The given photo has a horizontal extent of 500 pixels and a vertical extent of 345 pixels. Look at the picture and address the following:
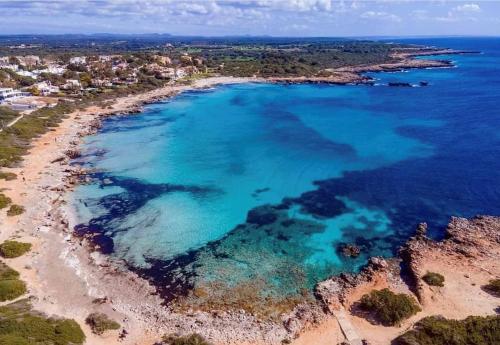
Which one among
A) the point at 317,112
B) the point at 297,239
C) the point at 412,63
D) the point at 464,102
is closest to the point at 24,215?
the point at 297,239

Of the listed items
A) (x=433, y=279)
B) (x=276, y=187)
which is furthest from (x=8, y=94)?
(x=433, y=279)

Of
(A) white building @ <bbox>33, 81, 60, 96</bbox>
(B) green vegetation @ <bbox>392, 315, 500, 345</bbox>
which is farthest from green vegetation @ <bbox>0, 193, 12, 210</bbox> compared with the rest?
(A) white building @ <bbox>33, 81, 60, 96</bbox>

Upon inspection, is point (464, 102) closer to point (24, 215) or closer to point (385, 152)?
point (385, 152)

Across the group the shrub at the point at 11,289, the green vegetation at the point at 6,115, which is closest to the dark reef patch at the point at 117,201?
the shrub at the point at 11,289

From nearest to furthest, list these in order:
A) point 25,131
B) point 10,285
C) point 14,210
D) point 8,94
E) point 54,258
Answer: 1. point 10,285
2. point 54,258
3. point 14,210
4. point 25,131
5. point 8,94

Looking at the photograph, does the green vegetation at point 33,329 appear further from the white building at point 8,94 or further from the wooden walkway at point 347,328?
the white building at point 8,94

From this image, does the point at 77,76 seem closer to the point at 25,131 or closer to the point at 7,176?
the point at 25,131

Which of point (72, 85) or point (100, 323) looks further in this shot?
point (72, 85)
